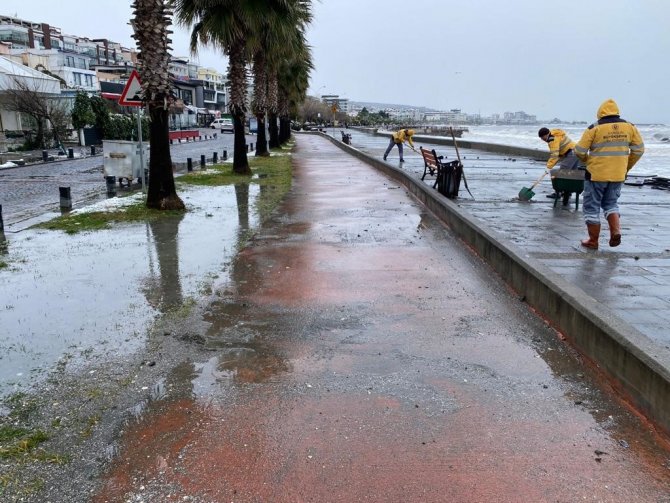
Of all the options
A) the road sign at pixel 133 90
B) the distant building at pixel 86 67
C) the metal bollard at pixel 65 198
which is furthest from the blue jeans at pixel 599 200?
the distant building at pixel 86 67

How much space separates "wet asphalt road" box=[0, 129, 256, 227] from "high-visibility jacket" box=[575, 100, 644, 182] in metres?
8.92

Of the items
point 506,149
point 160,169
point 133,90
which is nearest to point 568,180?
point 160,169

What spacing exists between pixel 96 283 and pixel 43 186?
11985 mm

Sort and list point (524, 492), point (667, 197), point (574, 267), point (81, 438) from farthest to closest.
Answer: point (667, 197), point (574, 267), point (81, 438), point (524, 492)

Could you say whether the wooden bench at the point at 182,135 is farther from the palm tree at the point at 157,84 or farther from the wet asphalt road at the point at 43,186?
the palm tree at the point at 157,84

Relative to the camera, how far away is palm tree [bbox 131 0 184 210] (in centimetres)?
1055

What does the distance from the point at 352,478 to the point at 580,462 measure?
1269mm

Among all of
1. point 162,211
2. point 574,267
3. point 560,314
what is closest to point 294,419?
point 560,314

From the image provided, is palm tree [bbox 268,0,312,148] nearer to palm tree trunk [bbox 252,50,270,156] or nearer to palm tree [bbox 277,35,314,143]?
palm tree trunk [bbox 252,50,270,156]

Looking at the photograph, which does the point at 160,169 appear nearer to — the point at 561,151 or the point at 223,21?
the point at 223,21

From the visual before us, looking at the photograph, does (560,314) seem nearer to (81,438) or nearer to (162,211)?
(81,438)

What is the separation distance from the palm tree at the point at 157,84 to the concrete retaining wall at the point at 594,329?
21.1ft

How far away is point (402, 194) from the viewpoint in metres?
13.9

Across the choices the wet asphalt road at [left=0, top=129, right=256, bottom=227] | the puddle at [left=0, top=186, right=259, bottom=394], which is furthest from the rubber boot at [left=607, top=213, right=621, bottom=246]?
the wet asphalt road at [left=0, top=129, right=256, bottom=227]
